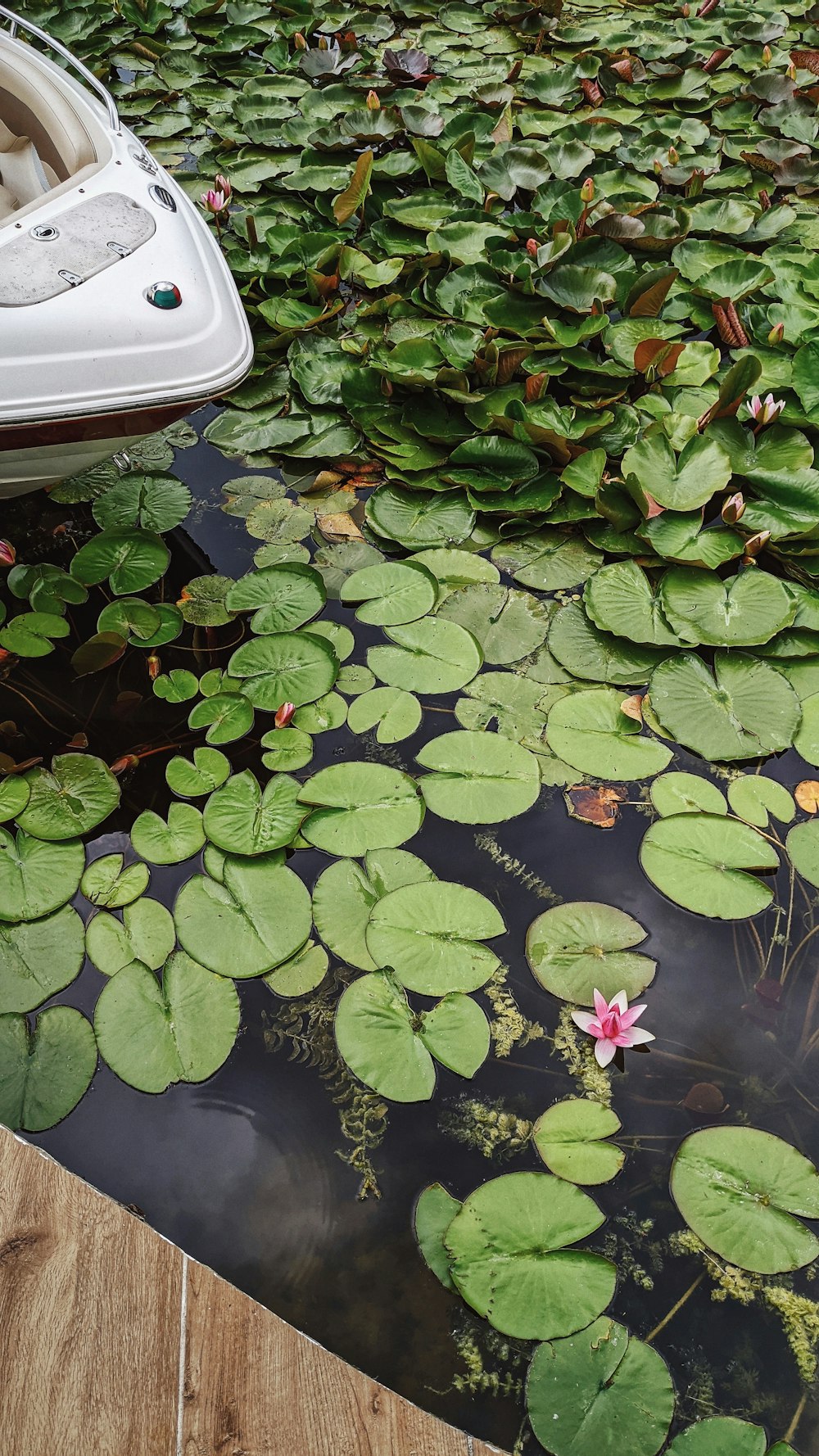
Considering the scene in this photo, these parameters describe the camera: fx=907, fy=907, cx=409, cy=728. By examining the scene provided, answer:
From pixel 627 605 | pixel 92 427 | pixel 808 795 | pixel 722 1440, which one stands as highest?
pixel 92 427

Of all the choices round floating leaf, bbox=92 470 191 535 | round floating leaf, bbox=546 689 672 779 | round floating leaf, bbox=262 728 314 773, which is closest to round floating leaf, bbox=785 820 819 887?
round floating leaf, bbox=546 689 672 779

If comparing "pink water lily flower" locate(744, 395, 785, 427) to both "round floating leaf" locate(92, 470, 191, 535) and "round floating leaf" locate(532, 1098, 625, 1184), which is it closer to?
"round floating leaf" locate(92, 470, 191, 535)

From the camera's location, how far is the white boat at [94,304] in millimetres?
2121

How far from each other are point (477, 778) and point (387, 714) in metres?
0.28

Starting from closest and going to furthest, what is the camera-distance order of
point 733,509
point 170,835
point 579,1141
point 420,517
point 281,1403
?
point 281,1403
point 579,1141
point 170,835
point 733,509
point 420,517

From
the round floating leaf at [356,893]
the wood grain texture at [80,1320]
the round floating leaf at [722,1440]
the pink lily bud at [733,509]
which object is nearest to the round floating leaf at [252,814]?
the round floating leaf at [356,893]

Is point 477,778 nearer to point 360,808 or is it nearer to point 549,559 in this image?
point 360,808

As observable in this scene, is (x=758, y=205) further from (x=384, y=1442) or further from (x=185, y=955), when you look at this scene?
(x=384, y=1442)

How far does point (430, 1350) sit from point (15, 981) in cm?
101

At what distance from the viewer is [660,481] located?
2441 millimetres

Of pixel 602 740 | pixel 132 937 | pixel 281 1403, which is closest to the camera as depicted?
pixel 281 1403

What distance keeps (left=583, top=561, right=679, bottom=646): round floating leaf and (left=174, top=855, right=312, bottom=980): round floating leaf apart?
3.29ft

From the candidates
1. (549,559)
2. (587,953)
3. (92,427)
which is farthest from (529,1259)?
(92,427)

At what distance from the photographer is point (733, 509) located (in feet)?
7.72
